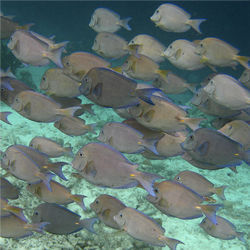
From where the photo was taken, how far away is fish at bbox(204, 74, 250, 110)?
8.68 feet

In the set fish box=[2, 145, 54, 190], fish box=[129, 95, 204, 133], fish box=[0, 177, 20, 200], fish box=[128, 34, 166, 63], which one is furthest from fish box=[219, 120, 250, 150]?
fish box=[0, 177, 20, 200]

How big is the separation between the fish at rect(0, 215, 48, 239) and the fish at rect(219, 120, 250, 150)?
2.08m

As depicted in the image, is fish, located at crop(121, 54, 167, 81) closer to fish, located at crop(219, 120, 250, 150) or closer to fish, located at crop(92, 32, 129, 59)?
fish, located at crop(92, 32, 129, 59)

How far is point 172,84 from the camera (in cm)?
378

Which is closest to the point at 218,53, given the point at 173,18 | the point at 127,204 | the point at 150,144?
the point at 173,18

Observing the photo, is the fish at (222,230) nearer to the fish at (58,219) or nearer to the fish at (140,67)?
the fish at (58,219)

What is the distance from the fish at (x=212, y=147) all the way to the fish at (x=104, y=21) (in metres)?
2.91

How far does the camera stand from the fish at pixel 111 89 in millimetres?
2246

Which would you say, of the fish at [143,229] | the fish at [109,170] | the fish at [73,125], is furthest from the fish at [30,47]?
the fish at [143,229]

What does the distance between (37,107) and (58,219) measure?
45.2 inches

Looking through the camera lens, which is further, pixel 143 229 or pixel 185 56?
pixel 185 56

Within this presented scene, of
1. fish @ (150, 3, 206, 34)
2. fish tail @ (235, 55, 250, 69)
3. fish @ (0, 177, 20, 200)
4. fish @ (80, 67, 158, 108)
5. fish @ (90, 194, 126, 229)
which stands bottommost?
fish @ (90, 194, 126, 229)

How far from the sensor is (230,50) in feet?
10.3

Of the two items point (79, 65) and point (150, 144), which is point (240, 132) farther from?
point (79, 65)
